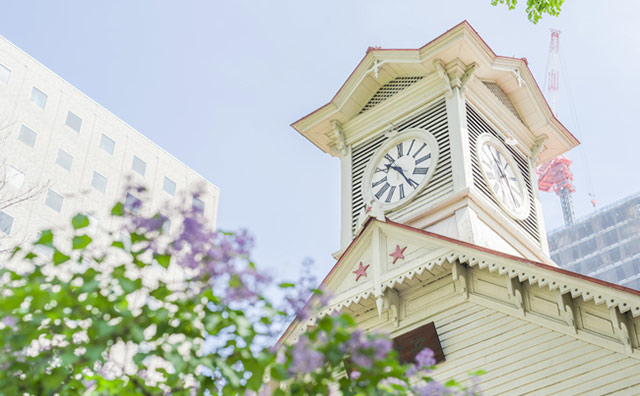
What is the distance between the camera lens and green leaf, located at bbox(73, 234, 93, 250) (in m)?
5.76

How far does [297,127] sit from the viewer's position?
835 inches

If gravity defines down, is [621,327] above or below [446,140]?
below

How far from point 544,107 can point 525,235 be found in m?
4.25

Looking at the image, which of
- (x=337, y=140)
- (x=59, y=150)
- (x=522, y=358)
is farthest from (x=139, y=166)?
(x=522, y=358)

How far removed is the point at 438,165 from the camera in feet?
59.0

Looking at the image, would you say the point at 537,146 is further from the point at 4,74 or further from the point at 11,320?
the point at 4,74

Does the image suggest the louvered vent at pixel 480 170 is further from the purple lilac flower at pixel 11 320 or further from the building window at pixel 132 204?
the purple lilac flower at pixel 11 320

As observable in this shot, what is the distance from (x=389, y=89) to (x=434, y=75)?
4.94ft

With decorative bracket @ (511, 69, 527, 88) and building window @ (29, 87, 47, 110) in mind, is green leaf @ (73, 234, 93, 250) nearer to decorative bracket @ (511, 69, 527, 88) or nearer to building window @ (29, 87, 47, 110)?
decorative bracket @ (511, 69, 527, 88)

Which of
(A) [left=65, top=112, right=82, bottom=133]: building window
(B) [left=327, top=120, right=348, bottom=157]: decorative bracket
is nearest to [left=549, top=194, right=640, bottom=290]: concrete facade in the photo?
(A) [left=65, top=112, right=82, bottom=133]: building window

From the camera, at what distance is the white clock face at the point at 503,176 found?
60.5ft

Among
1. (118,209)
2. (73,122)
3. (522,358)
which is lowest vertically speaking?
(118,209)

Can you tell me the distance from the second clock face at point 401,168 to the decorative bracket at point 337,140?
1309mm

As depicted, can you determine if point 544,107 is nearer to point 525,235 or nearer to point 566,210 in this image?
point 525,235
